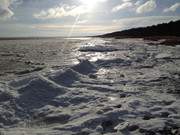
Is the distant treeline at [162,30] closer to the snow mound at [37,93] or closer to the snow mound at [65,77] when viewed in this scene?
the snow mound at [65,77]

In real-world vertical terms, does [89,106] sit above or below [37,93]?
below

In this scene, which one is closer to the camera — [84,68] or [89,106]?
[89,106]

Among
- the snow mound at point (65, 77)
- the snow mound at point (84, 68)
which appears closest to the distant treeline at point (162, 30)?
the snow mound at point (84, 68)

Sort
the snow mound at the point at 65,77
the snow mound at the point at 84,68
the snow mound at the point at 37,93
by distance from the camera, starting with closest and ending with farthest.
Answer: the snow mound at the point at 37,93, the snow mound at the point at 65,77, the snow mound at the point at 84,68

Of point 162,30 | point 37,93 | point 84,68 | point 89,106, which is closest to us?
point 89,106

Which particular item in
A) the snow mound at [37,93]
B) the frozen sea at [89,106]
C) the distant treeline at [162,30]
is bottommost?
the frozen sea at [89,106]

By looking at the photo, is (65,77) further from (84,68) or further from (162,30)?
(162,30)

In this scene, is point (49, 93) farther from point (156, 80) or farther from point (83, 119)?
point (156, 80)

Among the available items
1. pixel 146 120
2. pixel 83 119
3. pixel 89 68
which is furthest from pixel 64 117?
pixel 89 68

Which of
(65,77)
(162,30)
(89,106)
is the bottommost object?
(89,106)

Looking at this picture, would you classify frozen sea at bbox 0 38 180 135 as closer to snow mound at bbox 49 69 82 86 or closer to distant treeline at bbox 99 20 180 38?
snow mound at bbox 49 69 82 86

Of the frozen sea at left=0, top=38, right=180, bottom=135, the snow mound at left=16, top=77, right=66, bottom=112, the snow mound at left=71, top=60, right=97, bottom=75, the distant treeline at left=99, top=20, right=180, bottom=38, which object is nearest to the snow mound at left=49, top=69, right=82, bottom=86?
the frozen sea at left=0, top=38, right=180, bottom=135

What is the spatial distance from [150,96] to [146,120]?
2.33 meters

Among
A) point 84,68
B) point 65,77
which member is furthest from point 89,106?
point 84,68
